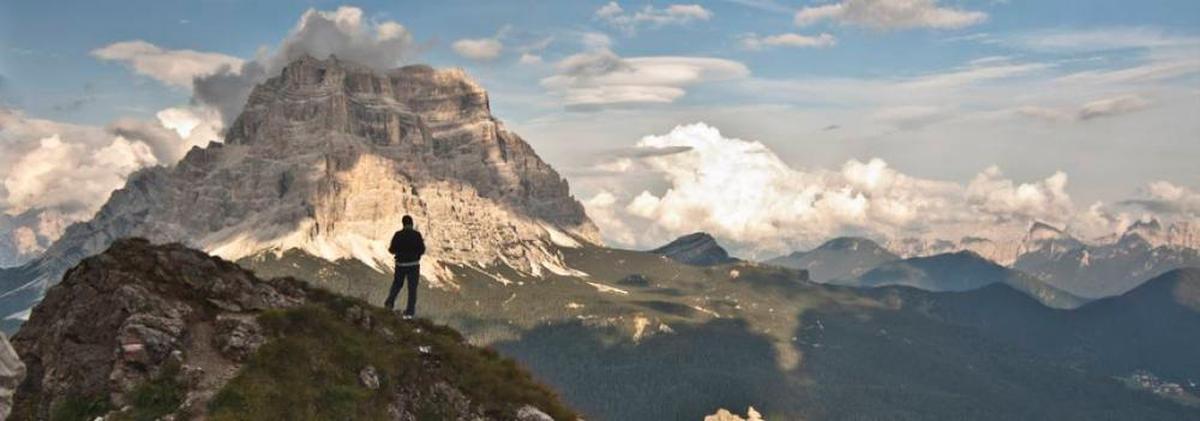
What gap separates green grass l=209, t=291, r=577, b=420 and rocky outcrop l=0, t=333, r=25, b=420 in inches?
598

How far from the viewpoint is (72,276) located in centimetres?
4484

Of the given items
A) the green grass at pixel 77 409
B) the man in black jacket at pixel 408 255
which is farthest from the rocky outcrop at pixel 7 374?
the man in black jacket at pixel 408 255

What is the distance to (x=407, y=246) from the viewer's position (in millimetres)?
53875

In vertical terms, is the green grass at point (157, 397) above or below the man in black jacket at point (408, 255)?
below

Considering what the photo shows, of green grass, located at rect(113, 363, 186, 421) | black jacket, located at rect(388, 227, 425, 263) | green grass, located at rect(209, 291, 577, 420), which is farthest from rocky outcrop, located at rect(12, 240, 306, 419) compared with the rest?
black jacket, located at rect(388, 227, 425, 263)

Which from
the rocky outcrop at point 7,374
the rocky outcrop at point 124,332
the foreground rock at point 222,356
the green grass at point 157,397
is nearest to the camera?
the rocky outcrop at point 7,374

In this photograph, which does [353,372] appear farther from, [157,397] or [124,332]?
[124,332]

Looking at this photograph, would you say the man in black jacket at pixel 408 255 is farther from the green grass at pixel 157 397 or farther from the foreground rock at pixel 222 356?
the green grass at pixel 157 397

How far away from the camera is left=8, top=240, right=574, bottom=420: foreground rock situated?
40.7m

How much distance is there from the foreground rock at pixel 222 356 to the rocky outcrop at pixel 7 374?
15369 mm

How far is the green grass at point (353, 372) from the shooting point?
137 ft

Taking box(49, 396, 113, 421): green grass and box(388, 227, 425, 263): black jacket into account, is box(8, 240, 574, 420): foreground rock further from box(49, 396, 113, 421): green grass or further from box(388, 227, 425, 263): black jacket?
box(388, 227, 425, 263): black jacket

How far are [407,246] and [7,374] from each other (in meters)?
29.7

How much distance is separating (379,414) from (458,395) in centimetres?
431
